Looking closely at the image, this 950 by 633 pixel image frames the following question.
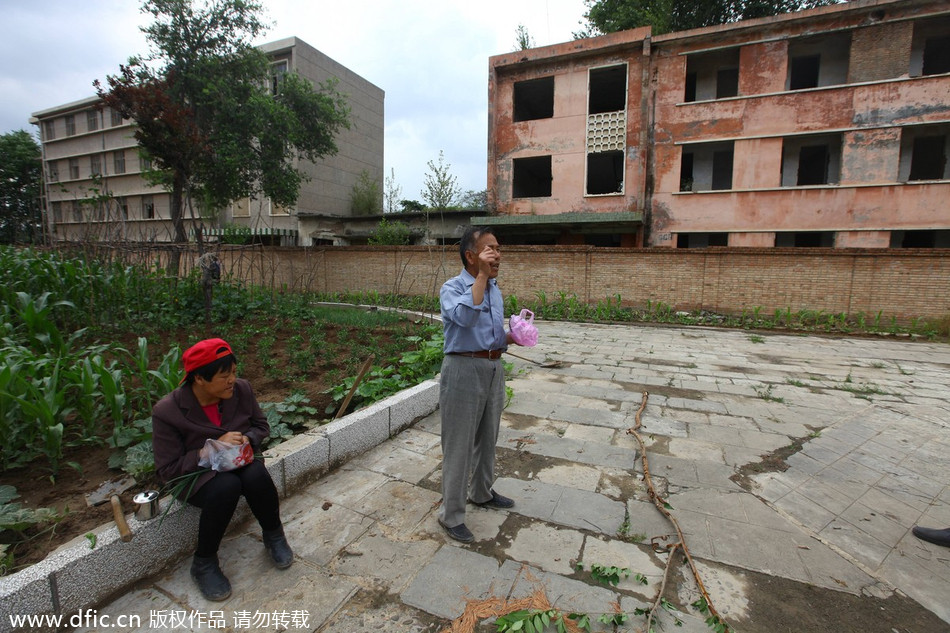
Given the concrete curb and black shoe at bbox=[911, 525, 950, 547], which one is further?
black shoe at bbox=[911, 525, 950, 547]

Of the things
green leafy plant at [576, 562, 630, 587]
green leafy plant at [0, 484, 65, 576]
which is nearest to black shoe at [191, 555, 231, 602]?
green leafy plant at [0, 484, 65, 576]

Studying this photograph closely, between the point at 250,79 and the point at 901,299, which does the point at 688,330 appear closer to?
the point at 901,299

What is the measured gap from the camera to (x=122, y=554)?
1993mm

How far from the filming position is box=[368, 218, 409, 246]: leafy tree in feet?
57.6

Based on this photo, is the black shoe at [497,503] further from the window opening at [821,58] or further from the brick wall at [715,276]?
the window opening at [821,58]

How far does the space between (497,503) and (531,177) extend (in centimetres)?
1883

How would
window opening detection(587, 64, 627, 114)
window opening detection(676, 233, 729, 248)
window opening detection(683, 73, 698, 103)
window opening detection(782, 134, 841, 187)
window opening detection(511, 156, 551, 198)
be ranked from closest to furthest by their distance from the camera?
window opening detection(782, 134, 841, 187) → window opening detection(676, 233, 729, 248) → window opening detection(683, 73, 698, 103) → window opening detection(587, 64, 627, 114) → window opening detection(511, 156, 551, 198)

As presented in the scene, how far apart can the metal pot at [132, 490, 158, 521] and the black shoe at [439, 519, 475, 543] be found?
56.2 inches

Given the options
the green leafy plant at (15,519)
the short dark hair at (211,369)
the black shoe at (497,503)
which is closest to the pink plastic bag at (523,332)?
the black shoe at (497,503)

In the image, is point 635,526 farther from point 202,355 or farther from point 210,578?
point 202,355

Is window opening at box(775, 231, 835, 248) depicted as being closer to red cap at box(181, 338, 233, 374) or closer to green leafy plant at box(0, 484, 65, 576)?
red cap at box(181, 338, 233, 374)

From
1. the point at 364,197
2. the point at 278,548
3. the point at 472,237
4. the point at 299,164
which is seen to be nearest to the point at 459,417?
the point at 472,237

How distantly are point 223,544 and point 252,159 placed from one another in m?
14.6

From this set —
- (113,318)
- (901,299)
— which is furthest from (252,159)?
(901,299)
